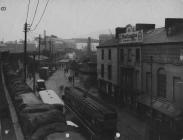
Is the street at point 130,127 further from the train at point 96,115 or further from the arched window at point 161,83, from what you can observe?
the arched window at point 161,83

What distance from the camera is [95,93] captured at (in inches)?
1889

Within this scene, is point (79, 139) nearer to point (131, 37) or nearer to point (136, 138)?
point (136, 138)

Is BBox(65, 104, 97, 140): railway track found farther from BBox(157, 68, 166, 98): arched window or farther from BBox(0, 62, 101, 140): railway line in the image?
BBox(157, 68, 166, 98): arched window

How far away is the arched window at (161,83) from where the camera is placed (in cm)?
2778

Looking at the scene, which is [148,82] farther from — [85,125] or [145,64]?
[85,125]

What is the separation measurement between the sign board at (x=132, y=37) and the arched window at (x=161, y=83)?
5592 mm

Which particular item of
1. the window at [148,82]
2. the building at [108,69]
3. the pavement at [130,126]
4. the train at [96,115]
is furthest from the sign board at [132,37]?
the train at [96,115]

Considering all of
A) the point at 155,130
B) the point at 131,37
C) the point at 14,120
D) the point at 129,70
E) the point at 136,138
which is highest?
the point at 131,37

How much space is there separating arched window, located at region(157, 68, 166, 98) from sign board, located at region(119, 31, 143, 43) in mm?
5592

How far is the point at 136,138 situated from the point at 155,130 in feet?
10.8

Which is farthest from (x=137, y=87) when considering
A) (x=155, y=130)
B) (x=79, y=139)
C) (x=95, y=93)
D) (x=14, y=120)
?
(x=79, y=139)

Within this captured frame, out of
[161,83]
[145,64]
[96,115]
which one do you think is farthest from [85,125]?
[145,64]

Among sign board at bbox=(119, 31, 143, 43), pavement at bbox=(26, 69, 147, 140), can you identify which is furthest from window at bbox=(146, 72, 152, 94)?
sign board at bbox=(119, 31, 143, 43)

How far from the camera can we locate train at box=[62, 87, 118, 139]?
21094 millimetres
